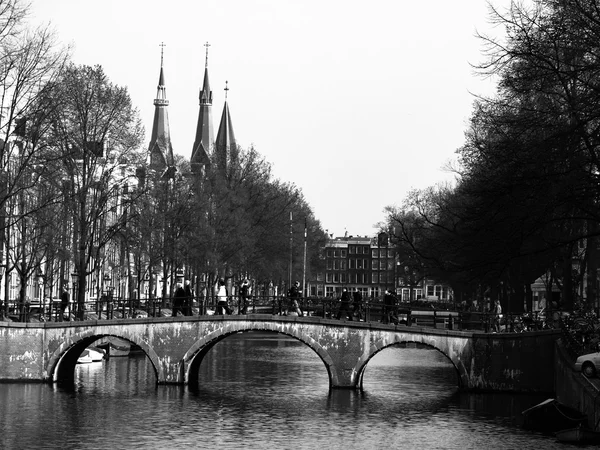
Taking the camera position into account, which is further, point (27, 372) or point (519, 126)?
point (27, 372)

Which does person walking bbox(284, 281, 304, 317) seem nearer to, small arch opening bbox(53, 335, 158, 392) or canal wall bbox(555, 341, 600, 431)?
small arch opening bbox(53, 335, 158, 392)

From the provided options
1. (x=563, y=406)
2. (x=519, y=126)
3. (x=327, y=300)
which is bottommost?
(x=563, y=406)

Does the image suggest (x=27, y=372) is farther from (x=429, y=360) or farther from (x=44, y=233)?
(x=429, y=360)

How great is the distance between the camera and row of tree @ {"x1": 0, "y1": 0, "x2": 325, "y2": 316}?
51.1 m

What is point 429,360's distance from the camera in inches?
2886

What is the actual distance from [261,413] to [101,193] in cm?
1969

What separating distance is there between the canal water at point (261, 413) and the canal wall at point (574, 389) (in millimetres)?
1352

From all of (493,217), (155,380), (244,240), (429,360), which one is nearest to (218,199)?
(244,240)

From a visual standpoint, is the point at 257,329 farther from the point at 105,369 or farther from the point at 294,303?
the point at 105,369

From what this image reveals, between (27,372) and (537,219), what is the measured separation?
21.7 m

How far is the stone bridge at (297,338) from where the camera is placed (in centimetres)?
5000

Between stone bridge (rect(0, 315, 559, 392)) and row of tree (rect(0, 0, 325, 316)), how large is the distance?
2.46 metres

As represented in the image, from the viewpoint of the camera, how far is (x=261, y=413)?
45.1 metres

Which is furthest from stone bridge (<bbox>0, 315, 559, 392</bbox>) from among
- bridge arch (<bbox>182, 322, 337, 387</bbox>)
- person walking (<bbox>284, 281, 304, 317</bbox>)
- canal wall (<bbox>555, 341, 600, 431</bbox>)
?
canal wall (<bbox>555, 341, 600, 431</bbox>)
